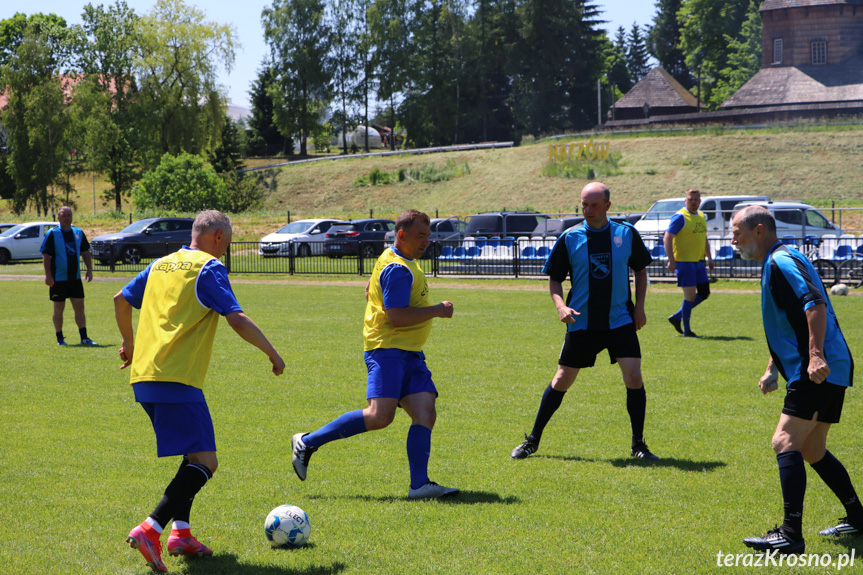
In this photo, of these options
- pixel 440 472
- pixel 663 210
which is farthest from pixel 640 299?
pixel 663 210

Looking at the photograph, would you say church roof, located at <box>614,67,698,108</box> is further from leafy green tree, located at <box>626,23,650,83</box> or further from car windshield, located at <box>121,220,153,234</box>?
car windshield, located at <box>121,220,153,234</box>

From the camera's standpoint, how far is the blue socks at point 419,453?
523 cm

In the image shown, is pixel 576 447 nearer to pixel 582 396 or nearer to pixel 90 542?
pixel 582 396

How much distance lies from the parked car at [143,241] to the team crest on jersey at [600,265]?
25.7 metres

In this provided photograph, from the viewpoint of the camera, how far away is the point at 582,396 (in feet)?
27.6

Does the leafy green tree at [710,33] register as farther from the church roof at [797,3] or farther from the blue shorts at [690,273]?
the blue shorts at [690,273]

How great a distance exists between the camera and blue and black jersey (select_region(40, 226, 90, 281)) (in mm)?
12047

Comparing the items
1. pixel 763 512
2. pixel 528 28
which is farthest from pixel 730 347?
pixel 528 28

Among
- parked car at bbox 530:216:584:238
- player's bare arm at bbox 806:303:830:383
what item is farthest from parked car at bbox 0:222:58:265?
player's bare arm at bbox 806:303:830:383

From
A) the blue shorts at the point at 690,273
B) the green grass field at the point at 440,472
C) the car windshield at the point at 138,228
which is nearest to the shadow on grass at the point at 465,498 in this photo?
the green grass field at the point at 440,472

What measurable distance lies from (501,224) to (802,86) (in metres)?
50.2

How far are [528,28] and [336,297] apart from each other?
67.3m

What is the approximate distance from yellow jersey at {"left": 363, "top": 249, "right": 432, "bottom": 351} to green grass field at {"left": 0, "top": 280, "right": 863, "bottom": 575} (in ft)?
3.15

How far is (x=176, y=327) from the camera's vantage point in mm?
4184
